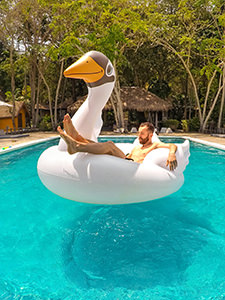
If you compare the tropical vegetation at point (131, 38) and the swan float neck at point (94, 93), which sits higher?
the tropical vegetation at point (131, 38)

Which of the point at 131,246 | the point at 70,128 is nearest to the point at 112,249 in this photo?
the point at 131,246

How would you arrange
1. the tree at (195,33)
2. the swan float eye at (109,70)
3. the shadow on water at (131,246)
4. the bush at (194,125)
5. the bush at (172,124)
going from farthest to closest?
the bush at (172,124), the bush at (194,125), the tree at (195,33), the swan float eye at (109,70), the shadow on water at (131,246)

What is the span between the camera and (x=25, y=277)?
95.2 inches

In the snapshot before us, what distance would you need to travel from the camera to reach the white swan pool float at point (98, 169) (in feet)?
8.97

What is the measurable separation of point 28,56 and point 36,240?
18.9m

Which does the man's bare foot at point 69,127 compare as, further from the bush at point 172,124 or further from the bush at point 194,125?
the bush at point 172,124

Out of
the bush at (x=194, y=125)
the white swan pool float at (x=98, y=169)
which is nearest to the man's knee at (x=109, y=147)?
the white swan pool float at (x=98, y=169)

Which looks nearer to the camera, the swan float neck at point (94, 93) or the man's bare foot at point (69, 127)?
the man's bare foot at point (69, 127)

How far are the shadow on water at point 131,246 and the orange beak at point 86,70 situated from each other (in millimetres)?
1992

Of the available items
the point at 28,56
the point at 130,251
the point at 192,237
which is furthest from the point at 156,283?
the point at 28,56

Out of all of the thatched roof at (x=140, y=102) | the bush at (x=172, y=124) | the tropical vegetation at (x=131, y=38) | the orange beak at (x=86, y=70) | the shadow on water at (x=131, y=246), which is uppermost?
the tropical vegetation at (x=131, y=38)

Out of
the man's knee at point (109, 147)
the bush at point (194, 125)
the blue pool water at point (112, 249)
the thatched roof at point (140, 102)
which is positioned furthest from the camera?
the thatched roof at point (140, 102)

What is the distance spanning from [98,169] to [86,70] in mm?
1172

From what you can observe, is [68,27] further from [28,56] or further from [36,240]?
[36,240]
